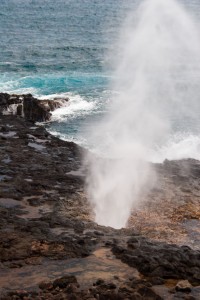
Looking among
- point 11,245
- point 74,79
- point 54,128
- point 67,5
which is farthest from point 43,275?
point 67,5

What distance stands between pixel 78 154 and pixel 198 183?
10.8 meters

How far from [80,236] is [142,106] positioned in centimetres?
3640

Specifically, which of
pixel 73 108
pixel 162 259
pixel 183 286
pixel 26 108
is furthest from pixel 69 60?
pixel 183 286

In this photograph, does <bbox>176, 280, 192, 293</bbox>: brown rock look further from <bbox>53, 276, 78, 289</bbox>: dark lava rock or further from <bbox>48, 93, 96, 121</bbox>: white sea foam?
<bbox>48, 93, 96, 121</bbox>: white sea foam

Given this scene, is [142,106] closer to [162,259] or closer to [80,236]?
[80,236]

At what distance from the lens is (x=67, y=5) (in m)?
154

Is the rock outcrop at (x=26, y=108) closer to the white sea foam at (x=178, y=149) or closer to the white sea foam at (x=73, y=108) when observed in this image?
the white sea foam at (x=73, y=108)

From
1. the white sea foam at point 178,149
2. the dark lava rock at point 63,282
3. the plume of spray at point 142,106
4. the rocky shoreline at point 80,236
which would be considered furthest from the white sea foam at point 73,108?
the dark lava rock at point 63,282

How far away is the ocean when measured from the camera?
5528cm

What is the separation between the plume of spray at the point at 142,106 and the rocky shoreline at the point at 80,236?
141 cm

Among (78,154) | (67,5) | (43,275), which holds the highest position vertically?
(67,5)

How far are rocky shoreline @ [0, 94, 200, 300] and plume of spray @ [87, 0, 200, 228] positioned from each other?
1411 millimetres

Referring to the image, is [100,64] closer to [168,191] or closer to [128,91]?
[128,91]

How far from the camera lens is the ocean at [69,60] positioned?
2176 inches
